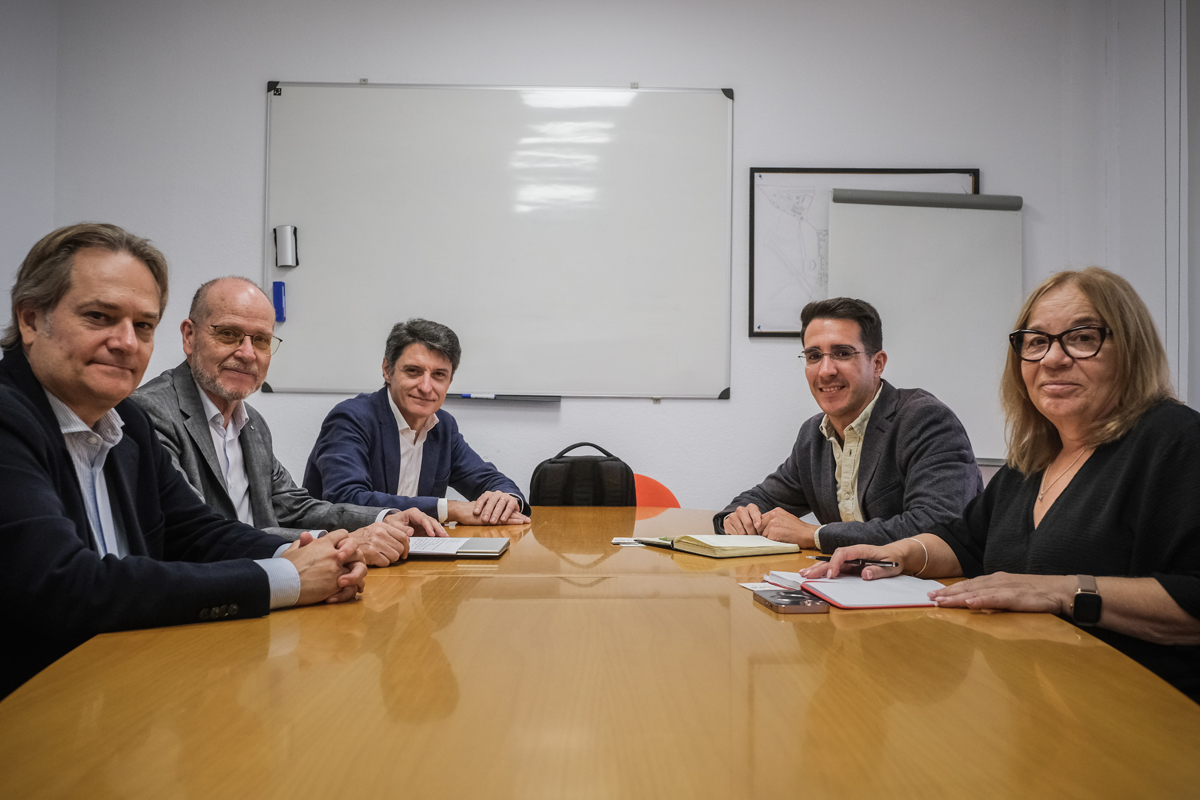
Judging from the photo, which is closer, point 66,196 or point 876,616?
point 876,616

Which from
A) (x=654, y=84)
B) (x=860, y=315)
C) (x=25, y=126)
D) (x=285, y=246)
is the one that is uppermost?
(x=654, y=84)

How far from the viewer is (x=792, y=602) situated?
47.5 inches

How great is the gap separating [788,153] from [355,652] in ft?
10.9

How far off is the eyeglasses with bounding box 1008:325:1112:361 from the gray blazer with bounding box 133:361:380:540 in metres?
1.68

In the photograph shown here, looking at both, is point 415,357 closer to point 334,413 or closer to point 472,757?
point 334,413

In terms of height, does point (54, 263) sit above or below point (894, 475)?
above

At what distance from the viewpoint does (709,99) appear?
11.8 feet

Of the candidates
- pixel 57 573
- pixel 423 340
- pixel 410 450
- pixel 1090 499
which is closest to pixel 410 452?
pixel 410 450

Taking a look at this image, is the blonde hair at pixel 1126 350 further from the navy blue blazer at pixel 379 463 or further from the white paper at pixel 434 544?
the navy blue blazer at pixel 379 463

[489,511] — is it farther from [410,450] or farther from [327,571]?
[327,571]

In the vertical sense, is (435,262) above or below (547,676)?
above

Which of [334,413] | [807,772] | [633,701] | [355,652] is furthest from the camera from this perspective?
[334,413]

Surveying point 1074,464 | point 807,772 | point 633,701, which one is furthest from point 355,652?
point 1074,464

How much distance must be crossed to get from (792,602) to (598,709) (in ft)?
1.79
